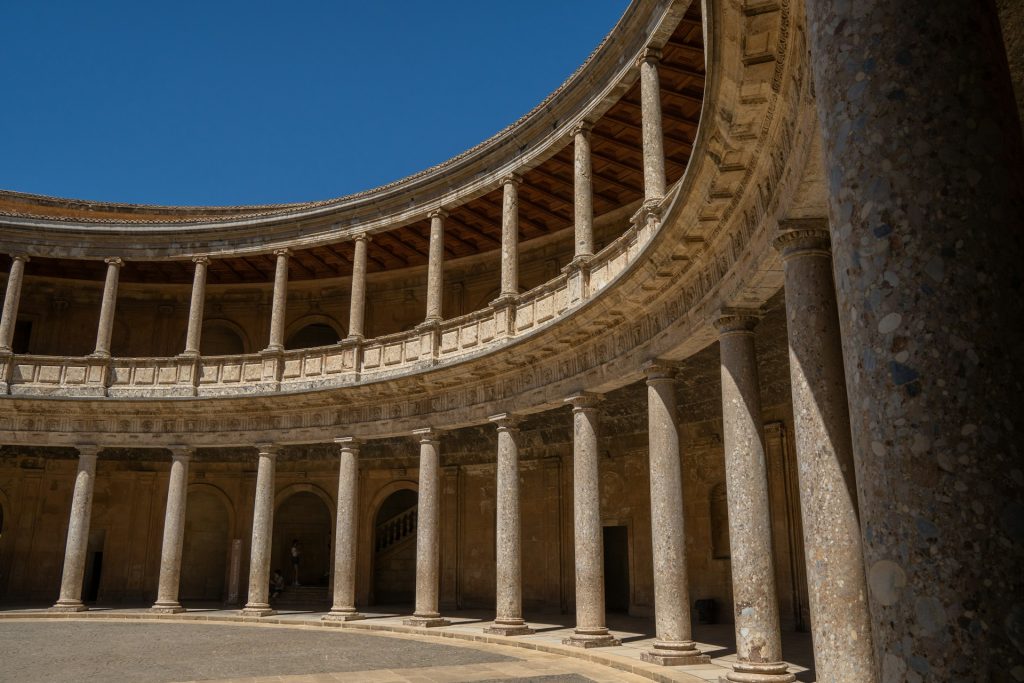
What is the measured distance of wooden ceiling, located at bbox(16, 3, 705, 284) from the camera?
1448 centimetres

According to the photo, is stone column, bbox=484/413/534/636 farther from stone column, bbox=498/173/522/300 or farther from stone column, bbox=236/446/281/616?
stone column, bbox=236/446/281/616

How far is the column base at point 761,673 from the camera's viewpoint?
8.30 metres

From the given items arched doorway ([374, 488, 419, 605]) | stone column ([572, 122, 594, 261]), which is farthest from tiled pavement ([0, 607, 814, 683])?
stone column ([572, 122, 594, 261])

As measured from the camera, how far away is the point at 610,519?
1958 cm

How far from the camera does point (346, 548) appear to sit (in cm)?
1816

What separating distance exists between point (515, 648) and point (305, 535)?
525 inches

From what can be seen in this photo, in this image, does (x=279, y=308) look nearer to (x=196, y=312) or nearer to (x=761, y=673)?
(x=196, y=312)

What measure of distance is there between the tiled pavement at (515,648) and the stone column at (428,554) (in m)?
0.39

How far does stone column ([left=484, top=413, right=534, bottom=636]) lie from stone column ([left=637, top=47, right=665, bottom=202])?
548 cm

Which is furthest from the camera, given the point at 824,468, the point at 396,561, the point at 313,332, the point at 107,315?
the point at 313,332

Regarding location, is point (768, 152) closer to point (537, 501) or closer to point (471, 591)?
point (537, 501)

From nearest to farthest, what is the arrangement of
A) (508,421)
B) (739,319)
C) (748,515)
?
1. (748,515)
2. (739,319)
3. (508,421)

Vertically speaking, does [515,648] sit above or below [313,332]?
below

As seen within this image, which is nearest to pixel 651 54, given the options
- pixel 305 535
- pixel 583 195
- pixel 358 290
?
pixel 583 195
